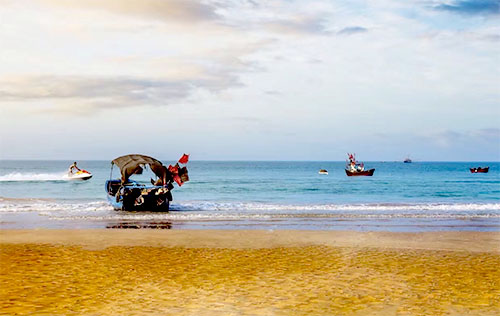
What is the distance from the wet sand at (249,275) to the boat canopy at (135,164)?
431 inches

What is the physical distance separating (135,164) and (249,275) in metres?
19.2

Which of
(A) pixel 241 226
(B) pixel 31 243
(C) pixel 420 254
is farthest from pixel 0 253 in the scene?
(C) pixel 420 254

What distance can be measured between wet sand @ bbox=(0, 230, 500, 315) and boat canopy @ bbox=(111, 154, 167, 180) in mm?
10944

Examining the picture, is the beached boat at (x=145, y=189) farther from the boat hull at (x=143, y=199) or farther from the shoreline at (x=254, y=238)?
the shoreline at (x=254, y=238)

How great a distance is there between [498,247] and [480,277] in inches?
209

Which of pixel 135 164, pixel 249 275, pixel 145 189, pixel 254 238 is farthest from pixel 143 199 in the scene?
pixel 249 275

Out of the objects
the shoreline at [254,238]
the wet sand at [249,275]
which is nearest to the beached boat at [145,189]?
the shoreline at [254,238]

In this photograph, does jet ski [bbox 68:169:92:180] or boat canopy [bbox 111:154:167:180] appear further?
jet ski [bbox 68:169:92:180]

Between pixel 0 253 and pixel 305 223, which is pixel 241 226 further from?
pixel 0 253

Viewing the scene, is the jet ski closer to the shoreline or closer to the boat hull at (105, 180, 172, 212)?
the boat hull at (105, 180, 172, 212)

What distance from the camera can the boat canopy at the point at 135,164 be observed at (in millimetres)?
29094

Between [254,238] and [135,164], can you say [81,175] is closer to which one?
[135,164]

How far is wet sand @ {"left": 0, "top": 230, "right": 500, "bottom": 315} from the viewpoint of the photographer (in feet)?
29.9

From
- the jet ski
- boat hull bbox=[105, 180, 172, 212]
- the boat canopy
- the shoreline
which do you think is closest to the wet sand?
the shoreline
